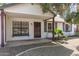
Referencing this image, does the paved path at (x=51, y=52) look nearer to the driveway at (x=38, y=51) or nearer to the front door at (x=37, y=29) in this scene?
the driveway at (x=38, y=51)

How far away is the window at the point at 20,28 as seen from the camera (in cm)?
1736

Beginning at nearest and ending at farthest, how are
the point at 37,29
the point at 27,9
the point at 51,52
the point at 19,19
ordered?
the point at 51,52, the point at 27,9, the point at 19,19, the point at 37,29

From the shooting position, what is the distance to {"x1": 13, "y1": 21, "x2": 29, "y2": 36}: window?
57.0 ft

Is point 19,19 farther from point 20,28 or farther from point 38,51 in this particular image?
point 38,51

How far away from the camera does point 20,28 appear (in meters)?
17.7

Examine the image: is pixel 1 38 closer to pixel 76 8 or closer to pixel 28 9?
pixel 28 9

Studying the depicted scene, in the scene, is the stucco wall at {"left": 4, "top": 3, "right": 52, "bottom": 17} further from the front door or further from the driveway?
the driveway

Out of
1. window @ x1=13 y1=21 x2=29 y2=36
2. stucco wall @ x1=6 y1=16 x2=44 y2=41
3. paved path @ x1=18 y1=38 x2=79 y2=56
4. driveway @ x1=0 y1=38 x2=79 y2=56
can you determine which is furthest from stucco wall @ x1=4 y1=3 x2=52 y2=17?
paved path @ x1=18 y1=38 x2=79 y2=56

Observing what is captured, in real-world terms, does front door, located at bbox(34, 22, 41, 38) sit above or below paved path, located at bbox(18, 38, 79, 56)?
above

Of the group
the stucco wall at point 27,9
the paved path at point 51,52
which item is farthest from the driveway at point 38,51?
the stucco wall at point 27,9

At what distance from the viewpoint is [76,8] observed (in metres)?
13.9

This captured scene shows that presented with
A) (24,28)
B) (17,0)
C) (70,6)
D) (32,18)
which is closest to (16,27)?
(24,28)

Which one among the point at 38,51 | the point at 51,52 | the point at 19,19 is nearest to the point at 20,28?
the point at 19,19

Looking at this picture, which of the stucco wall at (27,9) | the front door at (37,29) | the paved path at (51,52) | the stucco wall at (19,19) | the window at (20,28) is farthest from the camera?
the front door at (37,29)
